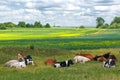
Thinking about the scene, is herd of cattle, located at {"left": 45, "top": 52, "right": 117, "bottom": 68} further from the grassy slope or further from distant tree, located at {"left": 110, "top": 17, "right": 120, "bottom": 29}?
distant tree, located at {"left": 110, "top": 17, "right": 120, "bottom": 29}

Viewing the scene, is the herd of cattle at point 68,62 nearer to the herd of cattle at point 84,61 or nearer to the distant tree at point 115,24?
the herd of cattle at point 84,61

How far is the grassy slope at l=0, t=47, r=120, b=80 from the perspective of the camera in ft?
53.9

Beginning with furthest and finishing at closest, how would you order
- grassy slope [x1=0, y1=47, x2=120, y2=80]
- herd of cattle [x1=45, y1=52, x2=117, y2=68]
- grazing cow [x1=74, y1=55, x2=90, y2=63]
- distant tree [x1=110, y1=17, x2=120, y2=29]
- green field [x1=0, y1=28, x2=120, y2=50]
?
1. distant tree [x1=110, y1=17, x2=120, y2=29]
2. green field [x1=0, y1=28, x2=120, y2=50]
3. grazing cow [x1=74, y1=55, x2=90, y2=63]
4. herd of cattle [x1=45, y1=52, x2=117, y2=68]
5. grassy slope [x1=0, y1=47, x2=120, y2=80]

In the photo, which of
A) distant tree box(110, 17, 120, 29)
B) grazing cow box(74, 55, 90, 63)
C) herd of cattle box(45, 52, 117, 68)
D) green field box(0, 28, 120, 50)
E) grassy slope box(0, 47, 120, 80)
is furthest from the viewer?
distant tree box(110, 17, 120, 29)

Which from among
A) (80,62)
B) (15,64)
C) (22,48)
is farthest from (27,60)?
(22,48)

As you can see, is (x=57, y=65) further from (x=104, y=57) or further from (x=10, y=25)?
(x=10, y=25)

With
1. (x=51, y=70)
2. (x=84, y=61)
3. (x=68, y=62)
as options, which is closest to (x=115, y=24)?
(x=84, y=61)

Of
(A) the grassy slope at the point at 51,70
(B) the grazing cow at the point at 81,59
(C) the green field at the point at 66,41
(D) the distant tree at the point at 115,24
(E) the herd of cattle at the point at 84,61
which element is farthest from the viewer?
(D) the distant tree at the point at 115,24

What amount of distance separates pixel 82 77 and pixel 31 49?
635 inches

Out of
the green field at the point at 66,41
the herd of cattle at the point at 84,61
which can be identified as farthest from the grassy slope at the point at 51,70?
the green field at the point at 66,41

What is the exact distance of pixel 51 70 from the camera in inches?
778

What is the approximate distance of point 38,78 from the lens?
640 inches

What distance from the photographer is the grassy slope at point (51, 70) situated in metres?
16.4

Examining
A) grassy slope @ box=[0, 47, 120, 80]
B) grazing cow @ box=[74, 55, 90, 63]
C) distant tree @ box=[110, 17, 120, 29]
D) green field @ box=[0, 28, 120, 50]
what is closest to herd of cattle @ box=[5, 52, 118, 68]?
grazing cow @ box=[74, 55, 90, 63]
